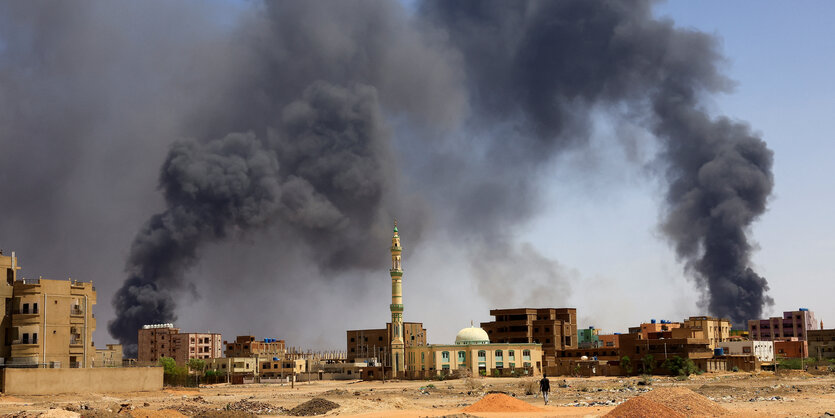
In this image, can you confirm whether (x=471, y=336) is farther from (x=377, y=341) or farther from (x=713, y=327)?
(x=713, y=327)

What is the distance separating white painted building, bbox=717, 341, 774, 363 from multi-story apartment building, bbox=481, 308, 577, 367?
26430mm

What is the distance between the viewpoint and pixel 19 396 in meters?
72.2

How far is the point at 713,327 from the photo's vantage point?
16050 cm

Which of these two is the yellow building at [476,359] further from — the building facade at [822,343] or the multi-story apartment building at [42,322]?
the building facade at [822,343]

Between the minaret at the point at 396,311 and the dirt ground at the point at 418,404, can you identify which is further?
the minaret at the point at 396,311

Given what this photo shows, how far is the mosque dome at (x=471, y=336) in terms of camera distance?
141962 millimetres

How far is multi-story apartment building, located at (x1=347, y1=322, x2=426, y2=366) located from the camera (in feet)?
534

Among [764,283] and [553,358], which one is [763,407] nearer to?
[553,358]

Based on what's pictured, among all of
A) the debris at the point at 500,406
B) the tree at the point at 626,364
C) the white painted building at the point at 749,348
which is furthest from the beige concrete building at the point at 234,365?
the debris at the point at 500,406

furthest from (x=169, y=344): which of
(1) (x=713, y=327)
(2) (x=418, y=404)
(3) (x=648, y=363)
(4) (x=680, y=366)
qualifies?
(2) (x=418, y=404)

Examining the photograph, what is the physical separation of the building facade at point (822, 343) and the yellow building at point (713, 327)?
2077cm

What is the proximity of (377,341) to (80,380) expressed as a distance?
91.1 meters

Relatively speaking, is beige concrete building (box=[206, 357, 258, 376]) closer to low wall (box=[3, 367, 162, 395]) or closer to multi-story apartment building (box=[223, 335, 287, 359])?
multi-story apartment building (box=[223, 335, 287, 359])

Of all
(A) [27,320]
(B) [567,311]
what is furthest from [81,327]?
(B) [567,311]
